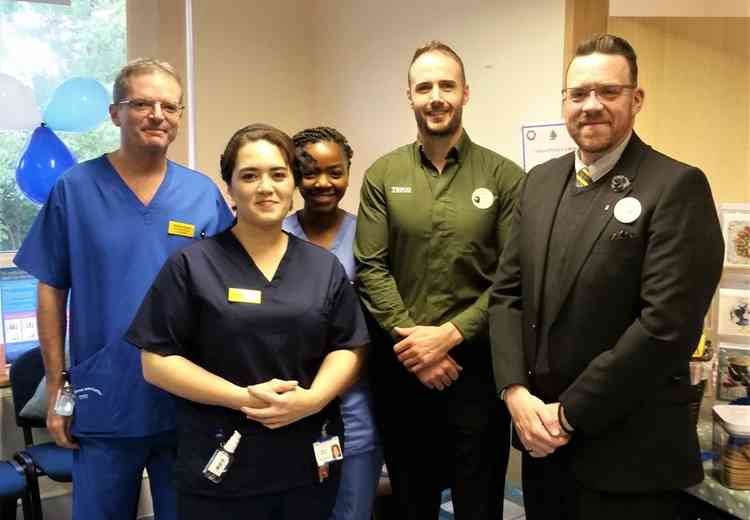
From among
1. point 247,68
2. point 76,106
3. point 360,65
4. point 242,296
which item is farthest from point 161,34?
point 242,296

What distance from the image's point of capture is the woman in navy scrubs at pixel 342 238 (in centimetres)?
187

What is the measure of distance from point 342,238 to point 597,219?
2.61 ft

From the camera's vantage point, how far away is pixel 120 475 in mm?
1807

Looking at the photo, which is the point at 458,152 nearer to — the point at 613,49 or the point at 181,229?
the point at 613,49

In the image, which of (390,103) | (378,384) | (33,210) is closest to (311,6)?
(390,103)

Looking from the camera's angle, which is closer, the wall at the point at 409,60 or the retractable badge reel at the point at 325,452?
the retractable badge reel at the point at 325,452

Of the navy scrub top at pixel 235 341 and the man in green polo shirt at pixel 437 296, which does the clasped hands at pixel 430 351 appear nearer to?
the man in green polo shirt at pixel 437 296

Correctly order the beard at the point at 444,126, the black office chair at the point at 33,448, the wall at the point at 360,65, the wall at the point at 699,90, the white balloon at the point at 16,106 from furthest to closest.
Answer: the white balloon at the point at 16,106 < the wall at the point at 360,65 < the black office chair at the point at 33,448 < the wall at the point at 699,90 < the beard at the point at 444,126

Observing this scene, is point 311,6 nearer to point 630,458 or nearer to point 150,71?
point 150,71

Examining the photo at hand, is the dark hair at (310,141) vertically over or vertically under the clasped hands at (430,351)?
over

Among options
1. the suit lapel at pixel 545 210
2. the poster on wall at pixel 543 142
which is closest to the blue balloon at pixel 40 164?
the poster on wall at pixel 543 142

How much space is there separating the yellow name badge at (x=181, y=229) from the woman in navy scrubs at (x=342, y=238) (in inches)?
11.2

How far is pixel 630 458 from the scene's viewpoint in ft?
4.77

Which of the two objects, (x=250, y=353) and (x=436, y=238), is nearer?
(x=250, y=353)
